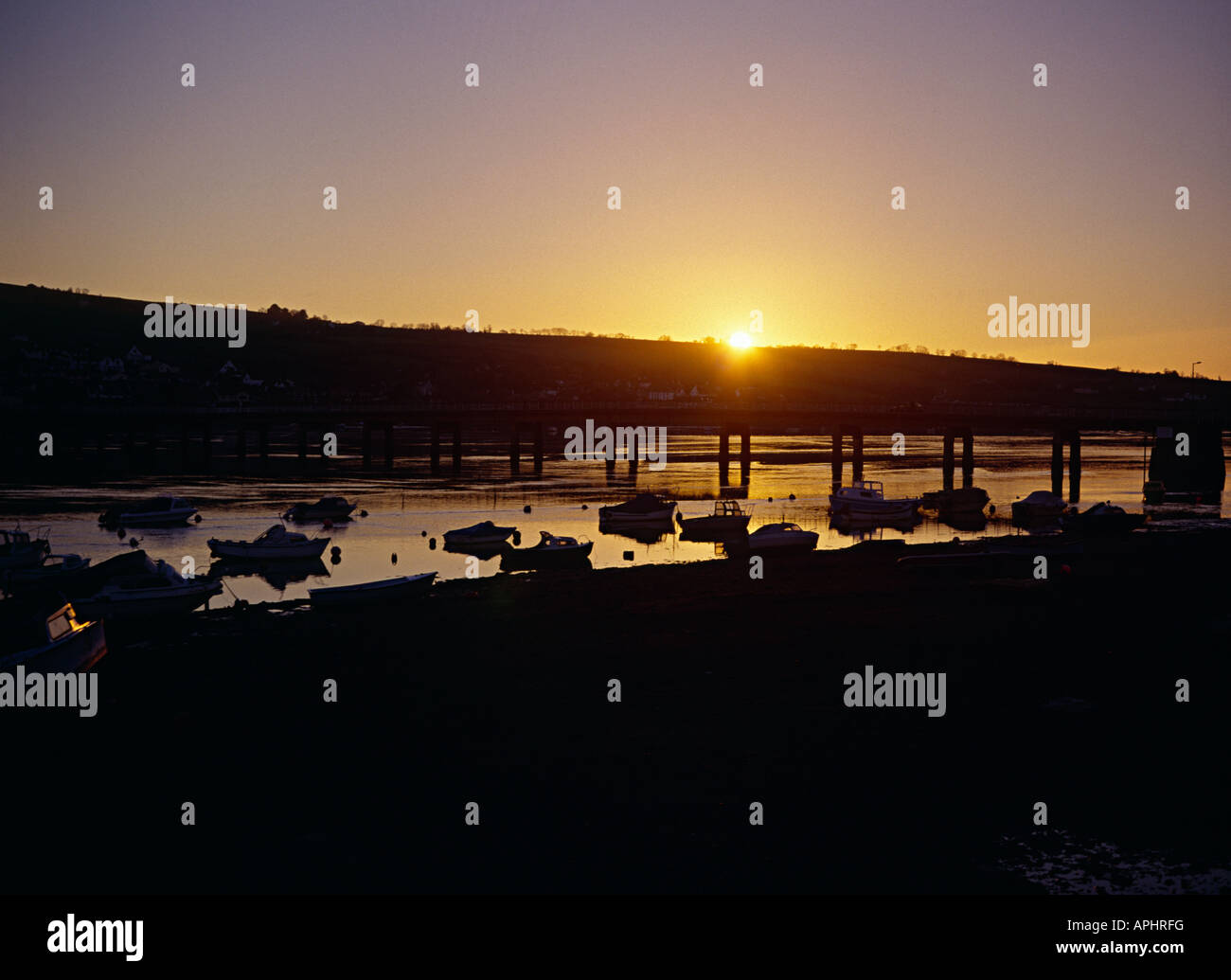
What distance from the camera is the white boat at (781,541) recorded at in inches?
2210

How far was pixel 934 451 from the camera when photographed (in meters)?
199

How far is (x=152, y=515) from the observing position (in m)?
70.2

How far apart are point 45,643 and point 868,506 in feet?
192

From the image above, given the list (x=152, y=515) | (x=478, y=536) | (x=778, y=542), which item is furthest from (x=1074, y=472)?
(x=152, y=515)

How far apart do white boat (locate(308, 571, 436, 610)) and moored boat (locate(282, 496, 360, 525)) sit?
3253 centimetres

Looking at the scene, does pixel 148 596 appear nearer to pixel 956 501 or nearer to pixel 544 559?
pixel 544 559

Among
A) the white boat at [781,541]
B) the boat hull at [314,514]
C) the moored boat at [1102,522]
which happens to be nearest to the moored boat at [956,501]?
the moored boat at [1102,522]

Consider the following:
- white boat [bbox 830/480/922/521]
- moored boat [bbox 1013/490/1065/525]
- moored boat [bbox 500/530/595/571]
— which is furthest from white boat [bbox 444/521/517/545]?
moored boat [bbox 1013/490/1065/525]

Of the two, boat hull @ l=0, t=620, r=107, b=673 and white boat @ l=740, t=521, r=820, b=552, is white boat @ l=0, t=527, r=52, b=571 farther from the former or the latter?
white boat @ l=740, t=521, r=820, b=552

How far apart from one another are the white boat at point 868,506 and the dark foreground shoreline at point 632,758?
4172 cm

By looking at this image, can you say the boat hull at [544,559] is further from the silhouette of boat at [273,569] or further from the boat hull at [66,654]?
A: the boat hull at [66,654]
